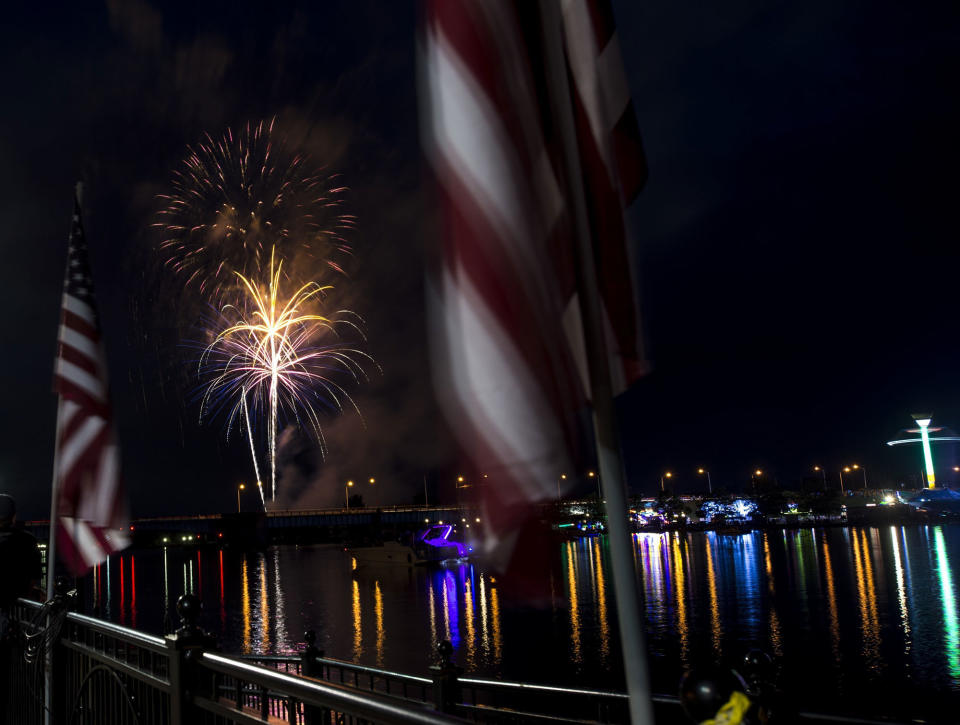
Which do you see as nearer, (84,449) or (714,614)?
(84,449)

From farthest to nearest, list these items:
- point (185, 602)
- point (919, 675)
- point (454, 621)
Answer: point (454, 621) < point (919, 675) < point (185, 602)

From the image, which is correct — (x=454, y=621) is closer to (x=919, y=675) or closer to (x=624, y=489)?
(x=919, y=675)

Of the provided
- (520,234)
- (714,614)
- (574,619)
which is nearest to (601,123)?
(520,234)

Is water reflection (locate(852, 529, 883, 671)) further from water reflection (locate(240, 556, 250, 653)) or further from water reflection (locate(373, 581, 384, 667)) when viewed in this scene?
water reflection (locate(240, 556, 250, 653))

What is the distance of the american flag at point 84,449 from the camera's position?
747cm

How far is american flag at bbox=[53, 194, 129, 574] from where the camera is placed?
747cm

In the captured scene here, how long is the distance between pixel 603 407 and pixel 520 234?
68 cm

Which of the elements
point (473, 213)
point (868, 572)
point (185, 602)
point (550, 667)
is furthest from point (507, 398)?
point (868, 572)

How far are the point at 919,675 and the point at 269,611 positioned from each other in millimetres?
43056

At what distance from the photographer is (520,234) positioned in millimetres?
2652

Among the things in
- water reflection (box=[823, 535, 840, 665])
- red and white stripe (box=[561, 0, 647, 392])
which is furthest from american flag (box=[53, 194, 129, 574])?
water reflection (box=[823, 535, 840, 665])

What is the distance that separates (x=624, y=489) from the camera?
2381 mm

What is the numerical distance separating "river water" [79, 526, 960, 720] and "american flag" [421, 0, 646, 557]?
140 centimetres

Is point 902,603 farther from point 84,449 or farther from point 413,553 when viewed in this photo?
point 413,553
